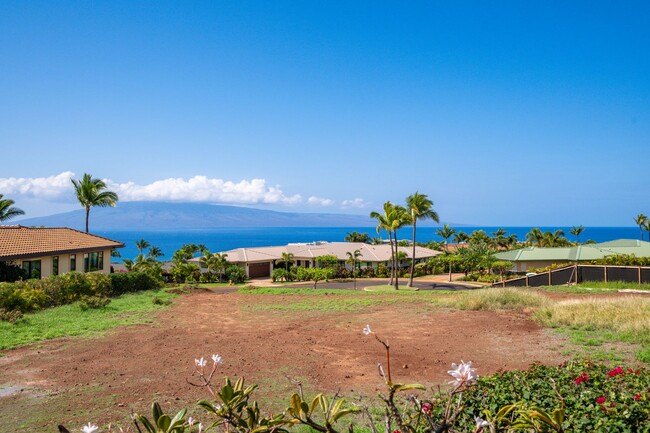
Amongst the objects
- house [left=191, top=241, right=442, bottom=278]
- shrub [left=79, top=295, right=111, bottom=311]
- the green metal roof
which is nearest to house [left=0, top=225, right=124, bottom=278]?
shrub [left=79, top=295, right=111, bottom=311]

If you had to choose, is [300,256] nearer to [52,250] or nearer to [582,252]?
[582,252]

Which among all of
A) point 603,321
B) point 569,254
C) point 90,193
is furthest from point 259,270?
point 603,321

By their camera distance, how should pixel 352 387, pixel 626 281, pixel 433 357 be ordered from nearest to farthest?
pixel 352 387 < pixel 433 357 < pixel 626 281

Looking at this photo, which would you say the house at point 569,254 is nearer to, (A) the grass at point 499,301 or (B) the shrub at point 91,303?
(A) the grass at point 499,301

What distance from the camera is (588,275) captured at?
3077cm

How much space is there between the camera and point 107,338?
50.9 ft

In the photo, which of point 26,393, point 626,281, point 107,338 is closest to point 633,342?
point 26,393

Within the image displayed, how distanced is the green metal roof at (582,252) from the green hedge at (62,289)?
37.3 metres

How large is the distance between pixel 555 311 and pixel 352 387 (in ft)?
36.1

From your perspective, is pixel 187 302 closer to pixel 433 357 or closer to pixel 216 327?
pixel 216 327

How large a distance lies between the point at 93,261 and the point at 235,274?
16361mm

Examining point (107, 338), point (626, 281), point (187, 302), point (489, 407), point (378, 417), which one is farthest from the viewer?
point (626, 281)

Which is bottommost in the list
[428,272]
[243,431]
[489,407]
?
[428,272]

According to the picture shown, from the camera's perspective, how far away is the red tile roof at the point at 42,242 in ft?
88.1
